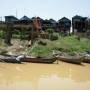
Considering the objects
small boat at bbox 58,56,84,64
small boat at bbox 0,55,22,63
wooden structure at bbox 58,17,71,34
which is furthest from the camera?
wooden structure at bbox 58,17,71,34

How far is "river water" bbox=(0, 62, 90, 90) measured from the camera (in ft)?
53.8

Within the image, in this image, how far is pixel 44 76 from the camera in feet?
64.0

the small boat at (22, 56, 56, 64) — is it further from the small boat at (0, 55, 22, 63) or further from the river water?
the small boat at (0, 55, 22, 63)

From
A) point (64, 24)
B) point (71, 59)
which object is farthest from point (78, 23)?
point (71, 59)

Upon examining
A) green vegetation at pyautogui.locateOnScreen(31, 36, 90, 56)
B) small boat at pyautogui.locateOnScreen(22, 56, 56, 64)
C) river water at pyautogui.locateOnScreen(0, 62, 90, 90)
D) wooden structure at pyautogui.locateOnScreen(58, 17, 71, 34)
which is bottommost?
river water at pyautogui.locateOnScreen(0, 62, 90, 90)

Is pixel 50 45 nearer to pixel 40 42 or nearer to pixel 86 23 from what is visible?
pixel 40 42

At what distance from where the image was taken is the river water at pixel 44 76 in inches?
646

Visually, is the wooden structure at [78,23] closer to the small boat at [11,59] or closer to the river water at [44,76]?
the river water at [44,76]

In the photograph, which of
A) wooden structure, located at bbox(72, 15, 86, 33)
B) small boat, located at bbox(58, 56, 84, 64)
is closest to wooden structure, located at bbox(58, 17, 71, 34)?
wooden structure, located at bbox(72, 15, 86, 33)

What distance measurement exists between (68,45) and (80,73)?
9.23 m

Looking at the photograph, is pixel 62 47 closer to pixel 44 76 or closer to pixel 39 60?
pixel 39 60

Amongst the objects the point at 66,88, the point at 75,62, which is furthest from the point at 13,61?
the point at 66,88

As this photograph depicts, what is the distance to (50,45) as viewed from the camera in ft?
94.3

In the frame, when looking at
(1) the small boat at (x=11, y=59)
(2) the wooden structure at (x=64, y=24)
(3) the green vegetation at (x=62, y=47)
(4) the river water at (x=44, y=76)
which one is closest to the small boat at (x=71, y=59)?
(4) the river water at (x=44, y=76)
